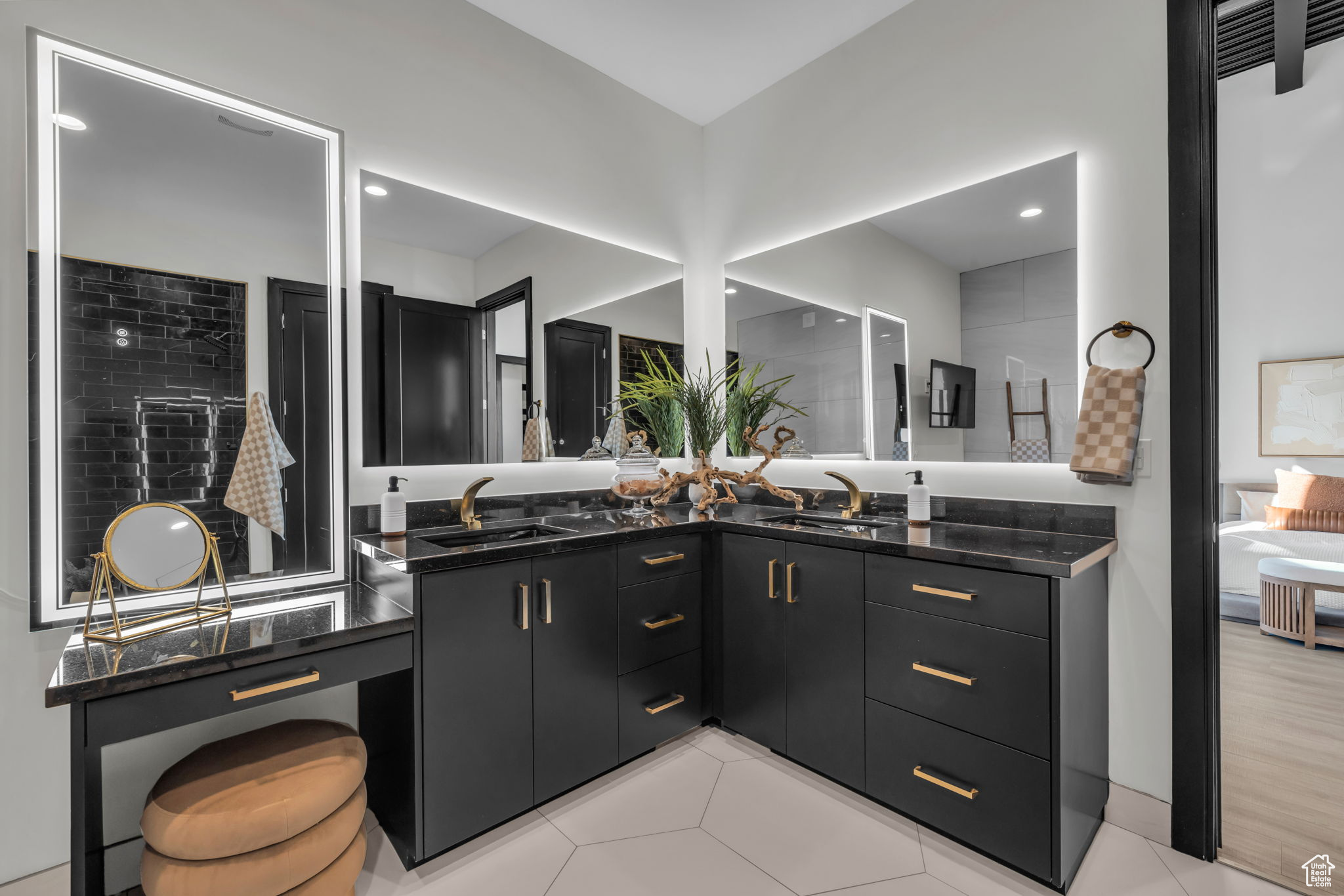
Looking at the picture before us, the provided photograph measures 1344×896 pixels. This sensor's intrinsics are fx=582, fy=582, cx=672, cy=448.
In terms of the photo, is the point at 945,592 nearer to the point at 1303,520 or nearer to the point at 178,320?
the point at 1303,520

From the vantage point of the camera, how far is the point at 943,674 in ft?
5.43

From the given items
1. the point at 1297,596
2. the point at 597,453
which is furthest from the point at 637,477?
the point at 1297,596

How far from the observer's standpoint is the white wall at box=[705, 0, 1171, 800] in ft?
5.69

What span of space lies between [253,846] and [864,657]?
64.4 inches

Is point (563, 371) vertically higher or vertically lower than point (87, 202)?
lower

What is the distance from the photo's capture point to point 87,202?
153cm

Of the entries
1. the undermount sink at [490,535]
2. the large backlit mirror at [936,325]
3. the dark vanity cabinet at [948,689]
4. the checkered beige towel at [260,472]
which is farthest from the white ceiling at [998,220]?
the checkered beige towel at [260,472]

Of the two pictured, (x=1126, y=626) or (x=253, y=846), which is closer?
(x=253, y=846)

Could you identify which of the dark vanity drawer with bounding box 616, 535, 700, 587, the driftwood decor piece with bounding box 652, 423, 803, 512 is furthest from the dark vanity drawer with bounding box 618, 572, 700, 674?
the driftwood decor piece with bounding box 652, 423, 803, 512

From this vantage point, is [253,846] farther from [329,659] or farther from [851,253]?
[851,253]

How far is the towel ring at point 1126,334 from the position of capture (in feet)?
5.69

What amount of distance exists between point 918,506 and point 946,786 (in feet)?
2.85

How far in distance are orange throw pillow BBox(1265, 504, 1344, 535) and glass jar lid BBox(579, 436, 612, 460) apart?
96.5 inches

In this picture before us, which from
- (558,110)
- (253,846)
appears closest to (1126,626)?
(253,846)
